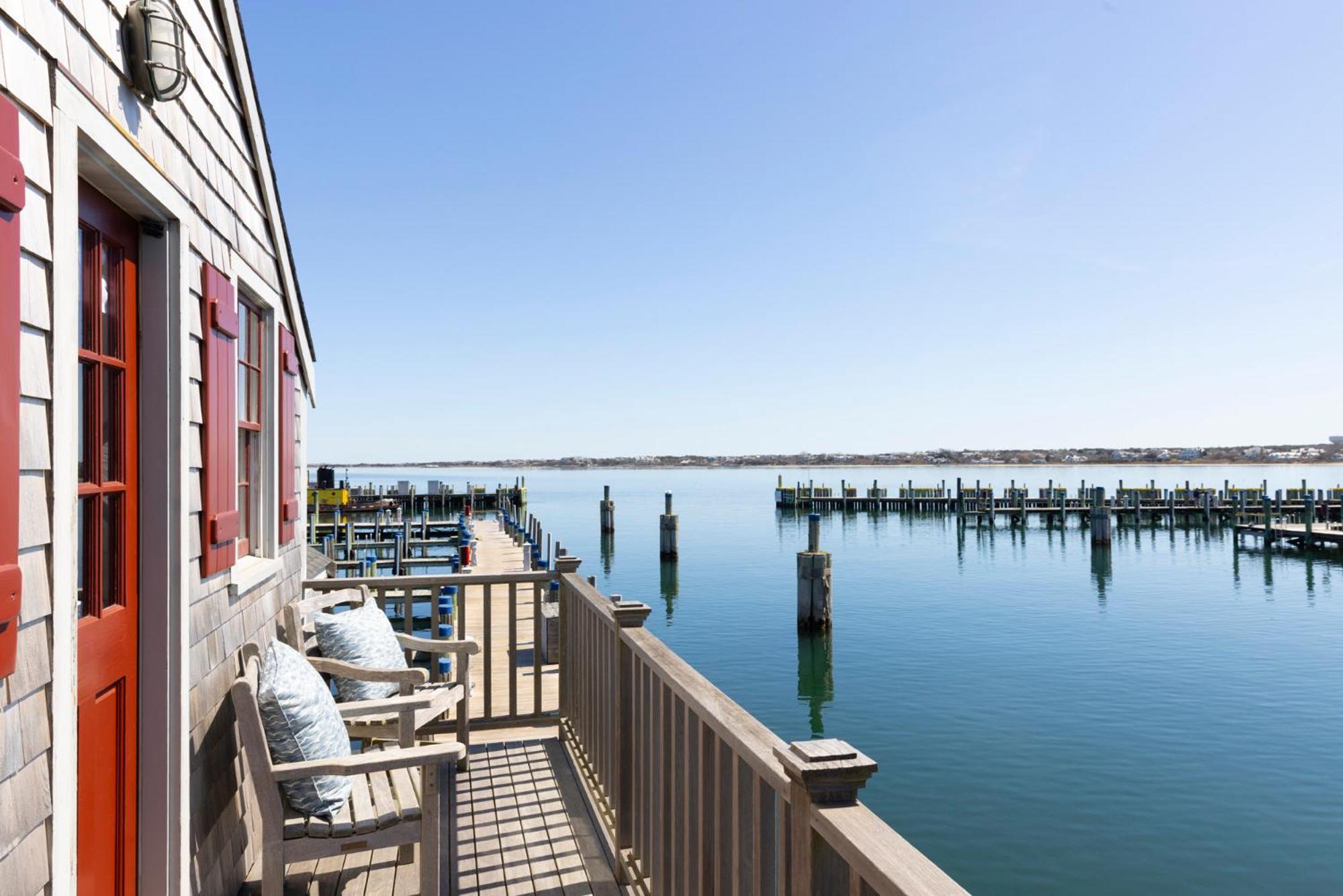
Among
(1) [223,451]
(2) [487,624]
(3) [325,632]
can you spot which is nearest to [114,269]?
(1) [223,451]

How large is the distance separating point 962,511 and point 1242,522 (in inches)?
525

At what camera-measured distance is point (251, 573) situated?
362 cm

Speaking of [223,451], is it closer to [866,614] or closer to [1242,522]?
[866,614]

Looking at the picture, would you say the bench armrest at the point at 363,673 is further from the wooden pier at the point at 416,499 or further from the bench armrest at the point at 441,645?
the wooden pier at the point at 416,499

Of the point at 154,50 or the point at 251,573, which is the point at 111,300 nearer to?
the point at 154,50

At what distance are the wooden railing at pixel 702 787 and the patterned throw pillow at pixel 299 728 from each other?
1.07m

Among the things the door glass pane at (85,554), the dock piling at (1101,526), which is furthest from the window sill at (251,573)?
the dock piling at (1101,526)

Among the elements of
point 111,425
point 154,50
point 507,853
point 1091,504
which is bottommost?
point 1091,504

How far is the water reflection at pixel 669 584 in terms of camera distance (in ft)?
71.7

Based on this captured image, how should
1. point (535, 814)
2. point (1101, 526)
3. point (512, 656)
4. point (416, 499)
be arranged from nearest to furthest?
point (535, 814)
point (512, 656)
point (1101, 526)
point (416, 499)

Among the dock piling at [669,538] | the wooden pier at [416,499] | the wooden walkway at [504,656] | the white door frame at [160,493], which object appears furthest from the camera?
the wooden pier at [416,499]

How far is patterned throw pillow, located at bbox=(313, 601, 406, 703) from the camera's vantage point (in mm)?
3963

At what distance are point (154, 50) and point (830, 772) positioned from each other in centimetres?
266

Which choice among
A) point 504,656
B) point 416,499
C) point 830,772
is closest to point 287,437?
point 830,772
